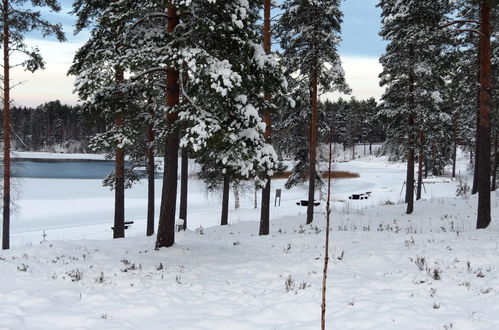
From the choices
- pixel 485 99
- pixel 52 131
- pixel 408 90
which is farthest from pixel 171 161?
pixel 52 131

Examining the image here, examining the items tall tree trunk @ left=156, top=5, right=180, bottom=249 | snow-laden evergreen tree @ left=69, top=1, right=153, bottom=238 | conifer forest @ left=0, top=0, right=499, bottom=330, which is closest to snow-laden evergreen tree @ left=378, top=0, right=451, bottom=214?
conifer forest @ left=0, top=0, right=499, bottom=330

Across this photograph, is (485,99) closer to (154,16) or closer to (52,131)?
(154,16)

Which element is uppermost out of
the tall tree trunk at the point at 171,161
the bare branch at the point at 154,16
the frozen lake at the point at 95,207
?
the bare branch at the point at 154,16

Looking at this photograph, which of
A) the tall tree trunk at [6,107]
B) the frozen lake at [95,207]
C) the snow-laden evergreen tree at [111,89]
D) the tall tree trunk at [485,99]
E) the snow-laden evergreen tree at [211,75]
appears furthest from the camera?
the frozen lake at [95,207]

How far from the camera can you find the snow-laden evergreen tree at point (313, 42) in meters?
16.6

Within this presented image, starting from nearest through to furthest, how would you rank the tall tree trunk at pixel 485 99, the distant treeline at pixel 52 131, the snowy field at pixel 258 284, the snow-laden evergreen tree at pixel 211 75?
the snowy field at pixel 258 284 → the snow-laden evergreen tree at pixel 211 75 → the tall tree trunk at pixel 485 99 → the distant treeline at pixel 52 131

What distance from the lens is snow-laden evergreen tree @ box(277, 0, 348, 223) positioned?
1658 cm

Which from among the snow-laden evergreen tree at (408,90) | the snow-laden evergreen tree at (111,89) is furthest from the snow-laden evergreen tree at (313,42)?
the snow-laden evergreen tree at (111,89)

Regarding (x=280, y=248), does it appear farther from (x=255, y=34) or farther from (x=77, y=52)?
(x=77, y=52)

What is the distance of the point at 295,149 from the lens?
2420 cm

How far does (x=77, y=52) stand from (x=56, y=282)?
29.9 ft

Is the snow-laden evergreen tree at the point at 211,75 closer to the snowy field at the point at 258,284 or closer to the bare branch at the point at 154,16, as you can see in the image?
the bare branch at the point at 154,16

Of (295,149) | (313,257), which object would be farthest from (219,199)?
(313,257)

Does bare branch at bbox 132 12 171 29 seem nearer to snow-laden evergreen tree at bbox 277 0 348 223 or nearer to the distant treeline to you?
snow-laden evergreen tree at bbox 277 0 348 223
